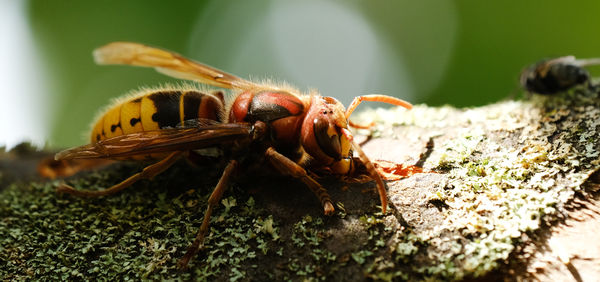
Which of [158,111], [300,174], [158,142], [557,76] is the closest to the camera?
[300,174]

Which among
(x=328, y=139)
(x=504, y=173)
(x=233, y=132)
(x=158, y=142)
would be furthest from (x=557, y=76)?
(x=158, y=142)

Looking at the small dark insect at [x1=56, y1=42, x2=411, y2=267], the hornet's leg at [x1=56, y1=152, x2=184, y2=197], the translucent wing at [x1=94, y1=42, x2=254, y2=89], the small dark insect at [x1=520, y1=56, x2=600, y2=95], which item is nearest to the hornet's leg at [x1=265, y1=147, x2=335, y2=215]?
the small dark insect at [x1=56, y1=42, x2=411, y2=267]

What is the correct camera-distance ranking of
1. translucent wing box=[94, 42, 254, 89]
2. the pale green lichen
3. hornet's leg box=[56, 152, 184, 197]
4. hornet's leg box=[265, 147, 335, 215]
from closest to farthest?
the pale green lichen, hornet's leg box=[265, 147, 335, 215], hornet's leg box=[56, 152, 184, 197], translucent wing box=[94, 42, 254, 89]

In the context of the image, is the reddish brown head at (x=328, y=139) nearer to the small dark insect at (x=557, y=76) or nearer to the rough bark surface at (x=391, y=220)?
the rough bark surface at (x=391, y=220)

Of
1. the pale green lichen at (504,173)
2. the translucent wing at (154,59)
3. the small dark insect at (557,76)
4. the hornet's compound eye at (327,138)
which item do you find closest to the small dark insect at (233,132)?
the hornet's compound eye at (327,138)

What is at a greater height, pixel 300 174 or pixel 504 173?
pixel 504 173

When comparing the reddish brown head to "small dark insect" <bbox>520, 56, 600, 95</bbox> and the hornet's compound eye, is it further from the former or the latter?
"small dark insect" <bbox>520, 56, 600, 95</bbox>

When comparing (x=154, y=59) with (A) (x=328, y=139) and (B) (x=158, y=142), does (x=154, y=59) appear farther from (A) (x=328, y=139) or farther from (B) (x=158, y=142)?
(A) (x=328, y=139)
